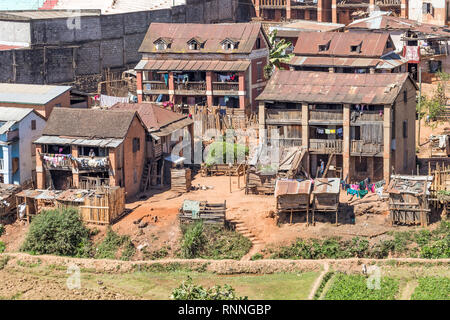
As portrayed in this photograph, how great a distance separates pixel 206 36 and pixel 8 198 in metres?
24.8

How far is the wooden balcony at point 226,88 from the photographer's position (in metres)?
84.2

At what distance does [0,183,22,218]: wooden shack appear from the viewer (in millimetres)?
68569

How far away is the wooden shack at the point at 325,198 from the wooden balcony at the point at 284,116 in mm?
6857

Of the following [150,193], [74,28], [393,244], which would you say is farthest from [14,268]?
[74,28]

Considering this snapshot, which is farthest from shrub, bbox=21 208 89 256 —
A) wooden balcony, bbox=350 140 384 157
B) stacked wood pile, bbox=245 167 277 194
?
wooden balcony, bbox=350 140 384 157

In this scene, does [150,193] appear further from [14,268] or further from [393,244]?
[393,244]

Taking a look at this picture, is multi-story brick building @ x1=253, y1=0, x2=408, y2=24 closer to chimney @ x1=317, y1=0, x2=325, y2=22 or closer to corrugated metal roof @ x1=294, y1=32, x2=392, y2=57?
chimney @ x1=317, y1=0, x2=325, y2=22

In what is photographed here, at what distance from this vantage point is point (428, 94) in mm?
86688

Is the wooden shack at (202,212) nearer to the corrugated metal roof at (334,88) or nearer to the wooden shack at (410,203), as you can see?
the corrugated metal roof at (334,88)

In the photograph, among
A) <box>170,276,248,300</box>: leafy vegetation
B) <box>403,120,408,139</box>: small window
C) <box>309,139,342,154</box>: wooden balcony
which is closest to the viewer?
<box>170,276,248,300</box>: leafy vegetation

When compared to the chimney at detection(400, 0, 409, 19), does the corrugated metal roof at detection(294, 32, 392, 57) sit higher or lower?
lower

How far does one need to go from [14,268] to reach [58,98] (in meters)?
15.0

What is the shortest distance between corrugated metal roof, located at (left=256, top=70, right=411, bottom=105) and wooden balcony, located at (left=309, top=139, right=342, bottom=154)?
2676 millimetres

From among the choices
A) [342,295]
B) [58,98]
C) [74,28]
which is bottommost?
[342,295]
